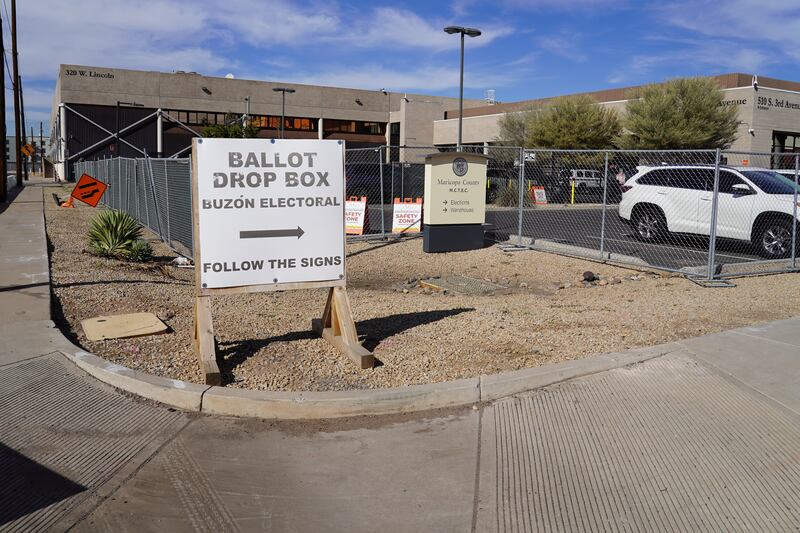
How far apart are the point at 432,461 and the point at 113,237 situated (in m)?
8.80

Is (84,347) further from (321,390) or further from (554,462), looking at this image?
(554,462)

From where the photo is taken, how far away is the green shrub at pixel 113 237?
11695 millimetres

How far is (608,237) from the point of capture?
17.6 metres

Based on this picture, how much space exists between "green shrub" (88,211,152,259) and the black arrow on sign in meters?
6.24

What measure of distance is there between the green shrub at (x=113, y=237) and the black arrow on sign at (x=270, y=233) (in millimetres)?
6240

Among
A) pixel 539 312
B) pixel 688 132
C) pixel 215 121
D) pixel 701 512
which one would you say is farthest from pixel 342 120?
pixel 701 512

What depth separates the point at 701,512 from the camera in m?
3.89

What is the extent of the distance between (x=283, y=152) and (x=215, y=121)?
5976 cm

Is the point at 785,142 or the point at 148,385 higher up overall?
the point at 785,142

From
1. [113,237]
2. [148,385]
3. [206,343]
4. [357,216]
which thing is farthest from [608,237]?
[148,385]

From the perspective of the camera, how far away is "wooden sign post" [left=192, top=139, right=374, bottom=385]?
6.05 m

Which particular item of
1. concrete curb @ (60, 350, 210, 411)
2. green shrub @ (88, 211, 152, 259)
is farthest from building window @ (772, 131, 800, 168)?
concrete curb @ (60, 350, 210, 411)

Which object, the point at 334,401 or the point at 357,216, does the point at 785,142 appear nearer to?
the point at 357,216

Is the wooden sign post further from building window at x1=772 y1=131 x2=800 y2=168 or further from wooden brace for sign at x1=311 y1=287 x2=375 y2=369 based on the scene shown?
building window at x1=772 y1=131 x2=800 y2=168
